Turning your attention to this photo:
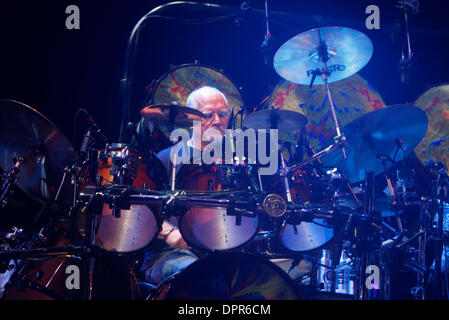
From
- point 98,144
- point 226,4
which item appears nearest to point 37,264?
point 98,144

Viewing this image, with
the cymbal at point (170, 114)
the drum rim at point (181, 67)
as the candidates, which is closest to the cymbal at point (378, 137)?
the cymbal at point (170, 114)

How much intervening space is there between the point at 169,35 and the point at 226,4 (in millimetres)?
914

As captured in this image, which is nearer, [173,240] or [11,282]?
[11,282]

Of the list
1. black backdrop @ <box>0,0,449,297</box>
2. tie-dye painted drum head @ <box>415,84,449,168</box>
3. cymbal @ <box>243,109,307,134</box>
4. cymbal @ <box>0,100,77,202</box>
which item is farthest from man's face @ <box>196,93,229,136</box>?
tie-dye painted drum head @ <box>415,84,449,168</box>

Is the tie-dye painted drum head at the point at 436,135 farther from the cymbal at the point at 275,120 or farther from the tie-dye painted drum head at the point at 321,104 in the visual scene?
the cymbal at the point at 275,120

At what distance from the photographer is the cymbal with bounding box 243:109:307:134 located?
3342 millimetres

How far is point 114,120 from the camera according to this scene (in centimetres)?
434

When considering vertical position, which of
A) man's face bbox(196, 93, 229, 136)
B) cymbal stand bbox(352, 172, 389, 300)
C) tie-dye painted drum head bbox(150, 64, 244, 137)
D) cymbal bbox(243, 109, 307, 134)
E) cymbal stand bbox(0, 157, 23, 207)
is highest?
tie-dye painted drum head bbox(150, 64, 244, 137)

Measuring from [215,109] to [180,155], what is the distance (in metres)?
1.00

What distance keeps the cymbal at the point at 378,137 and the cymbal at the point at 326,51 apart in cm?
62

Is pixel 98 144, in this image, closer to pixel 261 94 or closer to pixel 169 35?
pixel 169 35

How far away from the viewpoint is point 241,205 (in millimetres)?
2457

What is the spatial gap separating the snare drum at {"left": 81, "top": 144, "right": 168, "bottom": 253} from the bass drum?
0.76 metres

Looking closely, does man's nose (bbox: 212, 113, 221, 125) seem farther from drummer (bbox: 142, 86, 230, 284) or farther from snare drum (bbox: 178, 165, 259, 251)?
snare drum (bbox: 178, 165, 259, 251)
